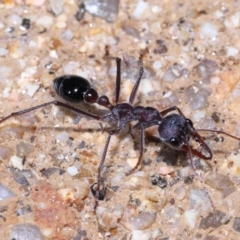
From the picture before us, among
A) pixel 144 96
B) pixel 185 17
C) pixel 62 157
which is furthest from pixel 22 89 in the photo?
pixel 185 17

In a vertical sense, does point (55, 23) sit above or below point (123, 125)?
above

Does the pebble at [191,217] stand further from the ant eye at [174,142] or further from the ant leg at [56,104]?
the ant leg at [56,104]

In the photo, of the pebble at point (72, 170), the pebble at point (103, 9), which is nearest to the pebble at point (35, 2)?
the pebble at point (103, 9)

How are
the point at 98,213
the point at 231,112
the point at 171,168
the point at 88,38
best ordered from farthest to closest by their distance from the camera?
the point at 88,38, the point at 231,112, the point at 171,168, the point at 98,213

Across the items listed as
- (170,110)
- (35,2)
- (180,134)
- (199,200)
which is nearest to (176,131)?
(180,134)

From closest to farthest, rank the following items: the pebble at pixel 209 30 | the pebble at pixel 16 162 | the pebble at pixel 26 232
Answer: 1. the pebble at pixel 26 232
2. the pebble at pixel 16 162
3. the pebble at pixel 209 30

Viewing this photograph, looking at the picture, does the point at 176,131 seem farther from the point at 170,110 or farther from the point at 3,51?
the point at 3,51

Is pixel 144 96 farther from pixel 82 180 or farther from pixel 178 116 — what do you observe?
pixel 82 180
